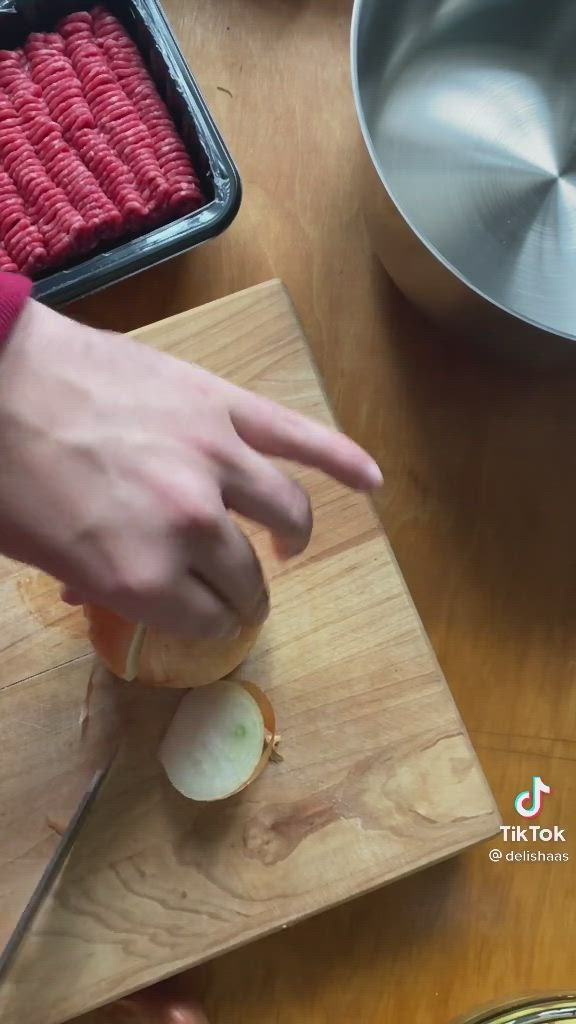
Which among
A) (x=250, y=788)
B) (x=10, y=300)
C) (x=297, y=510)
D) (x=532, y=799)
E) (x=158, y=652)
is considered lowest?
(x=532, y=799)

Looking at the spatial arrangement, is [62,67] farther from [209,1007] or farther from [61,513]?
[209,1007]

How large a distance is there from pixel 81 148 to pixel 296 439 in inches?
15.8

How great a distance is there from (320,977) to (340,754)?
0.19m

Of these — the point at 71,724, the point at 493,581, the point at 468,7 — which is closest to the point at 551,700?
the point at 493,581

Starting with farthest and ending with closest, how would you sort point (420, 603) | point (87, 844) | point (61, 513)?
point (420, 603) < point (87, 844) < point (61, 513)

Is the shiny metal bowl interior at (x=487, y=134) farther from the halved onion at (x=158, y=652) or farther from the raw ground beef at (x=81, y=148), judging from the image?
the halved onion at (x=158, y=652)

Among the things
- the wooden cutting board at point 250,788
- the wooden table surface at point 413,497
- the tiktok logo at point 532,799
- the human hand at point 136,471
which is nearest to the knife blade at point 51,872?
the wooden cutting board at point 250,788

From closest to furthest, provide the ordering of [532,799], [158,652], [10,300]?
[10,300]
[158,652]
[532,799]

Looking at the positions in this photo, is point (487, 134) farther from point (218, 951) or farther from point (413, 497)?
point (218, 951)

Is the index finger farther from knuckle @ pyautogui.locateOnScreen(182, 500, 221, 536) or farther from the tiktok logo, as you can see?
the tiktok logo

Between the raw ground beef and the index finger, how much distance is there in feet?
0.97

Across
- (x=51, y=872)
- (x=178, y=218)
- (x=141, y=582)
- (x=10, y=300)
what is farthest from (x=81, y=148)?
(x=51, y=872)

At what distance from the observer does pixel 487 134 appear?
2.62 feet

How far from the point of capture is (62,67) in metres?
0.73
